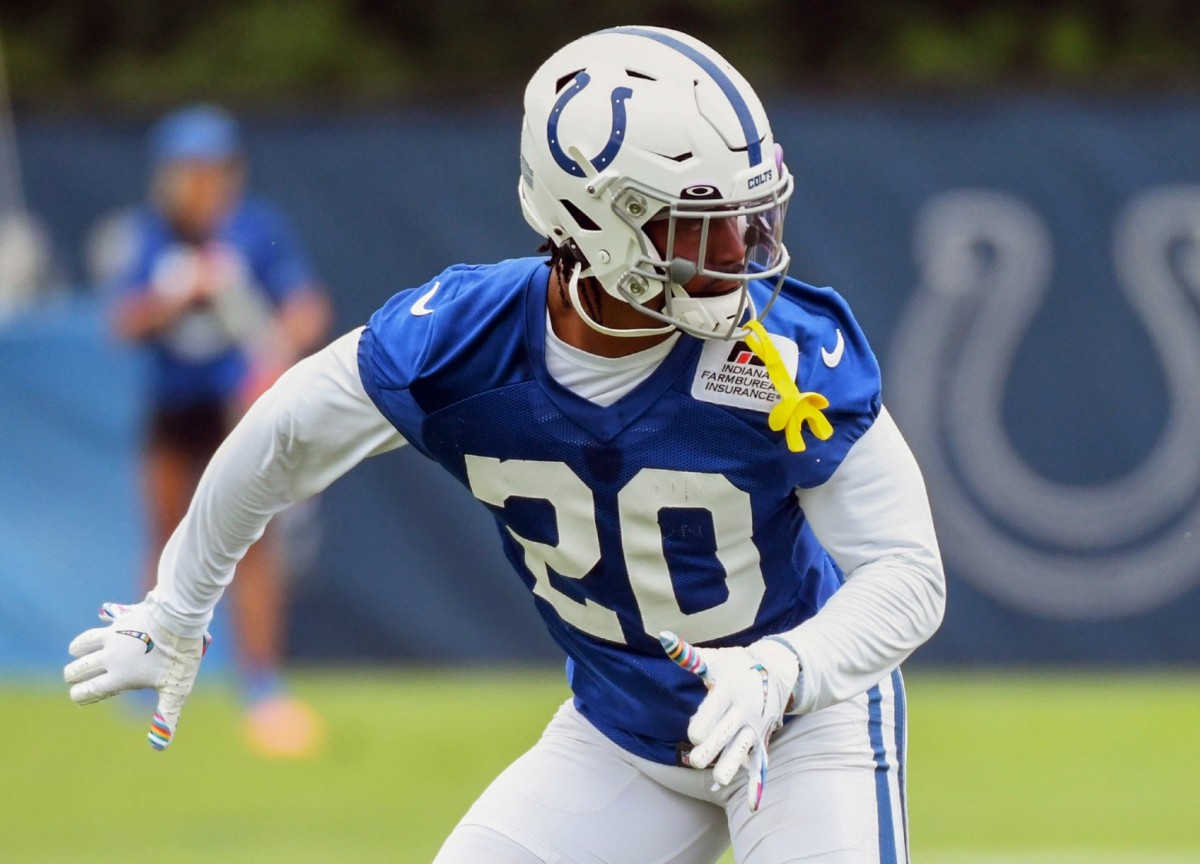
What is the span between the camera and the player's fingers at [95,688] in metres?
3.60

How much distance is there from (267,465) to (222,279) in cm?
472

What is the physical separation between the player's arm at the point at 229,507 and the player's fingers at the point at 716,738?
0.92 metres

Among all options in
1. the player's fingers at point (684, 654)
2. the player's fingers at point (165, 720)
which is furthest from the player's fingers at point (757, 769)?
the player's fingers at point (165, 720)

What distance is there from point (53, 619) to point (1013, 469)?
410cm

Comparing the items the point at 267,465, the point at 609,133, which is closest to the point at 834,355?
the point at 609,133

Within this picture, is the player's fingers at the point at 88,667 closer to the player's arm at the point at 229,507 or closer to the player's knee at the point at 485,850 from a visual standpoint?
the player's arm at the point at 229,507

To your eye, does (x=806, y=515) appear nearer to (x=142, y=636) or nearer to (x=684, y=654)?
(x=684, y=654)

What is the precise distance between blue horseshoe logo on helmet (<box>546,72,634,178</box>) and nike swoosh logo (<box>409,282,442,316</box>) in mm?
335

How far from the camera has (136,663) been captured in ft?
11.9

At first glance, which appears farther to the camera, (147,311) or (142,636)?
(147,311)

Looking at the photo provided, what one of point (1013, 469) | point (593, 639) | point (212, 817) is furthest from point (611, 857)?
point (1013, 469)

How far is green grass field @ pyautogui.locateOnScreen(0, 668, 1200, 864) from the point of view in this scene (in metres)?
6.19

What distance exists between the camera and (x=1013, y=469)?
8578 mm

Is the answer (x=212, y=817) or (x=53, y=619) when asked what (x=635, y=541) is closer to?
(x=212, y=817)
